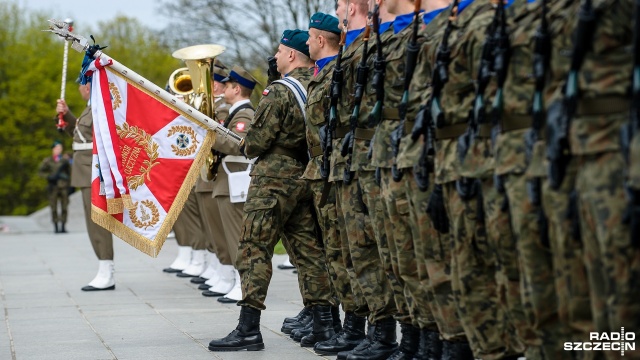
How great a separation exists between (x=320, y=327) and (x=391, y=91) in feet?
7.38

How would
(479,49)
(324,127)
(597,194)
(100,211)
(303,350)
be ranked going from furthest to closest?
(100,211) < (303,350) < (324,127) < (479,49) < (597,194)

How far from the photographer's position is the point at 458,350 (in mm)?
5168

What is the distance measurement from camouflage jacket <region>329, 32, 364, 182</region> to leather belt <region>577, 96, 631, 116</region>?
8.66 ft

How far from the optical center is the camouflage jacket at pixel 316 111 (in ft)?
22.2

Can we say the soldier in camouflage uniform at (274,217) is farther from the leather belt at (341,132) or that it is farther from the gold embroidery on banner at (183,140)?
the gold embroidery on banner at (183,140)

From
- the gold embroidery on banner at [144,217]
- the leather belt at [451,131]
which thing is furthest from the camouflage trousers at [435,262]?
the gold embroidery on banner at [144,217]

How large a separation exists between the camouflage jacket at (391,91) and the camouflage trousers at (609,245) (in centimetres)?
194

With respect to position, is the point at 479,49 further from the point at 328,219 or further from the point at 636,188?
the point at 328,219

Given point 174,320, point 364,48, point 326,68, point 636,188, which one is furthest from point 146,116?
point 636,188

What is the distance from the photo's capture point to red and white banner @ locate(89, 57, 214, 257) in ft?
28.5

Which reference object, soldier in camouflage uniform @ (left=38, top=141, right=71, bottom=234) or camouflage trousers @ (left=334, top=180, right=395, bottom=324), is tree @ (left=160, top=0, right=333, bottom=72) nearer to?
soldier in camouflage uniform @ (left=38, top=141, right=71, bottom=234)

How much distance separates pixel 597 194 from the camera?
141 inches

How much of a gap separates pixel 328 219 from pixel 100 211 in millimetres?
2611

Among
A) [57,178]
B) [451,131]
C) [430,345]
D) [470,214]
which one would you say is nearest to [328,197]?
[430,345]
